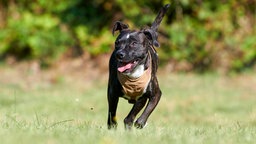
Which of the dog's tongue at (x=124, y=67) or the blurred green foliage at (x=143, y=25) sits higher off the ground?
the dog's tongue at (x=124, y=67)

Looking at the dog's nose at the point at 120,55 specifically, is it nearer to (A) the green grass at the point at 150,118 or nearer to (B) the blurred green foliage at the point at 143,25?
(A) the green grass at the point at 150,118

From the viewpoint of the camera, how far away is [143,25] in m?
17.7

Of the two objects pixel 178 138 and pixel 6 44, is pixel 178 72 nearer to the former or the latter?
pixel 6 44

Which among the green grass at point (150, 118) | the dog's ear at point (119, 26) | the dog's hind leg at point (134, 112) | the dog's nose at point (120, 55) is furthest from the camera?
the dog's ear at point (119, 26)

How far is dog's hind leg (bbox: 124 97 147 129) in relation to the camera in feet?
28.3

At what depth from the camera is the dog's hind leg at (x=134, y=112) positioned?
8641 millimetres

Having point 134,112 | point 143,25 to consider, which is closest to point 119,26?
point 134,112

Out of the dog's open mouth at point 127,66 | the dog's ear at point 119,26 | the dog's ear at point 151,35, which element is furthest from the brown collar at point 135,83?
the dog's ear at point 119,26

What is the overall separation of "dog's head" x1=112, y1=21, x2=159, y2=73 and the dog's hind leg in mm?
470

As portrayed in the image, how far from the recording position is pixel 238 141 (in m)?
6.91

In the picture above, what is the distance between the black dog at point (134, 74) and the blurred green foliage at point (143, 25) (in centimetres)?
893

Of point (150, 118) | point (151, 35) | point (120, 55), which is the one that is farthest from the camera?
point (150, 118)

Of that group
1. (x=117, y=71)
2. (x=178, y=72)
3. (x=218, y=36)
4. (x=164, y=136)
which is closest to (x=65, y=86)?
(x=178, y=72)

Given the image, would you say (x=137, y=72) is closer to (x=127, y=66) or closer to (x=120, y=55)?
(x=127, y=66)
